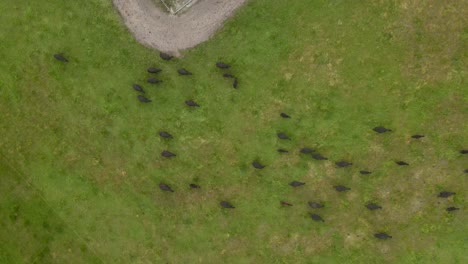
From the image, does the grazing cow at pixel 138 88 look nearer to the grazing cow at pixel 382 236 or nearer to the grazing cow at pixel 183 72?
the grazing cow at pixel 183 72

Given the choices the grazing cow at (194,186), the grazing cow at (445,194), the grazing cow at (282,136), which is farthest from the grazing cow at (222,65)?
the grazing cow at (445,194)

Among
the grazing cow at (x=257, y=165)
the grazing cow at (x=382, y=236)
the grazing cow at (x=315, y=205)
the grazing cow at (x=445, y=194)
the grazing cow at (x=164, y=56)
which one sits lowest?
the grazing cow at (x=382, y=236)

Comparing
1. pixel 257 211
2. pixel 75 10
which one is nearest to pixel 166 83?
pixel 75 10

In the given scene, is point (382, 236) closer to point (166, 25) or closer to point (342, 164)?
point (342, 164)

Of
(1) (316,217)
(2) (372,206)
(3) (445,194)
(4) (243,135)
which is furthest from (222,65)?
(3) (445,194)

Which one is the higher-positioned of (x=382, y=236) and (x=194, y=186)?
(x=382, y=236)

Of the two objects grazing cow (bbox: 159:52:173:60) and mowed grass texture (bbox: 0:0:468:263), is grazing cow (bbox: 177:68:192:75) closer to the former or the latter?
mowed grass texture (bbox: 0:0:468:263)

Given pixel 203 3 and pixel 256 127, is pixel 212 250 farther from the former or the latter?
pixel 203 3
